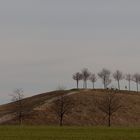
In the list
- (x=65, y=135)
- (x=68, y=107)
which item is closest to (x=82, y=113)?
(x=68, y=107)

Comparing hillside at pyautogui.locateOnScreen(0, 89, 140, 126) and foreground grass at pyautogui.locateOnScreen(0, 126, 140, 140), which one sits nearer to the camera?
foreground grass at pyautogui.locateOnScreen(0, 126, 140, 140)

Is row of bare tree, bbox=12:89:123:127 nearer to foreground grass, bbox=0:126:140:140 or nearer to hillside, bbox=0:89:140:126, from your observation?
hillside, bbox=0:89:140:126

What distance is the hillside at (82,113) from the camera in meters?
132

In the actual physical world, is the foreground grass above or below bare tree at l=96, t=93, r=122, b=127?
below

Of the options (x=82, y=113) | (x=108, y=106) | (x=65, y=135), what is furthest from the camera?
(x=82, y=113)

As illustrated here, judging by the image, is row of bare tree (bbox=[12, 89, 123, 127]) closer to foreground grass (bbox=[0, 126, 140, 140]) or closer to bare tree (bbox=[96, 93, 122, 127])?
bare tree (bbox=[96, 93, 122, 127])

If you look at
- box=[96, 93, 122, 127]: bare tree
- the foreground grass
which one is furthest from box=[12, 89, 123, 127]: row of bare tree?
the foreground grass

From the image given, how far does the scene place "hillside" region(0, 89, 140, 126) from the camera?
132375 mm

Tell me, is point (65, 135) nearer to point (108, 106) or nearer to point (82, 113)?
point (108, 106)

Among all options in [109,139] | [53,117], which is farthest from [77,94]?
[109,139]

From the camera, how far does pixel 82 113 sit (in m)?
141

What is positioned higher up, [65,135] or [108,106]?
[108,106]

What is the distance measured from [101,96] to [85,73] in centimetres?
3670

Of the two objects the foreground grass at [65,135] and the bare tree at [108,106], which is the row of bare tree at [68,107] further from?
the foreground grass at [65,135]
